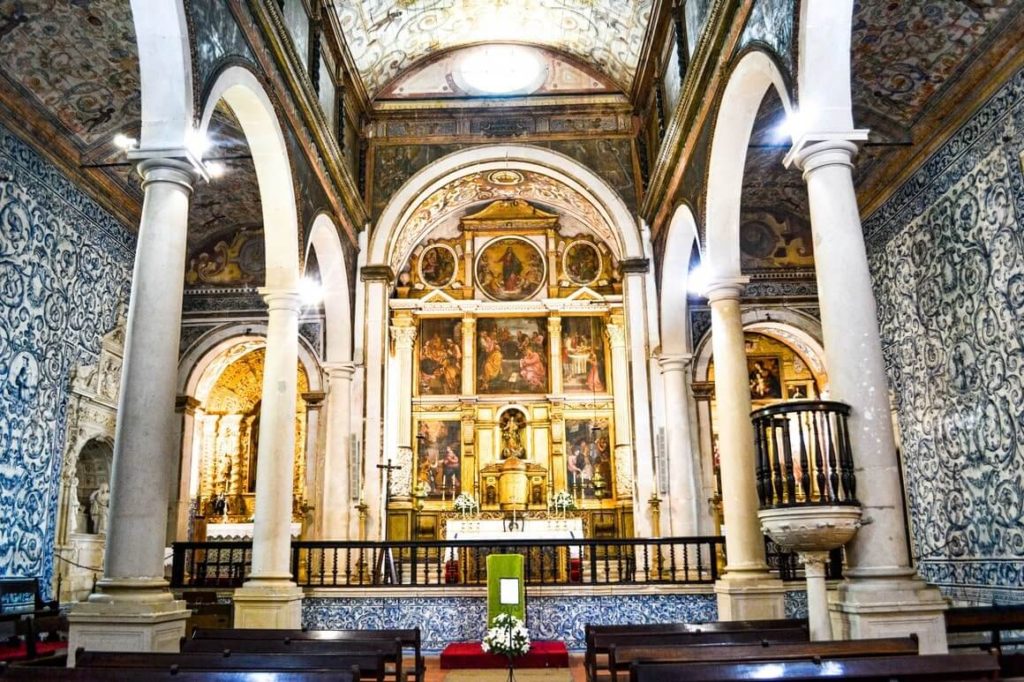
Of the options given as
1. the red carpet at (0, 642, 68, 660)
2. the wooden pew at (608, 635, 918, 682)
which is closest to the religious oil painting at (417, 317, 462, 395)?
the red carpet at (0, 642, 68, 660)

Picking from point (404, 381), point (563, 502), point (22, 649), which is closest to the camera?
point (22, 649)

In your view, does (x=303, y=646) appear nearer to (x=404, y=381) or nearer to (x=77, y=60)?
(x=77, y=60)

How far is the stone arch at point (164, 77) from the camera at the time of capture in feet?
25.0

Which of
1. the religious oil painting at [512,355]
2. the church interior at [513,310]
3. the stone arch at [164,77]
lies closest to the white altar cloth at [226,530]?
the church interior at [513,310]

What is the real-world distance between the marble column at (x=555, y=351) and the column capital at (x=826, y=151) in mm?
12172

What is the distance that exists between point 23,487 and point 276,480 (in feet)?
10.7

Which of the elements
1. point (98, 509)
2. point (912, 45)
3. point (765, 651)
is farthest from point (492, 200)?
point (765, 651)

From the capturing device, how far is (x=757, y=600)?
32.0 ft

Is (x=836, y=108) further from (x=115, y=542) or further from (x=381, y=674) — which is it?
(x=115, y=542)

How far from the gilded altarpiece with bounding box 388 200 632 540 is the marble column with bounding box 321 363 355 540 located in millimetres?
2711

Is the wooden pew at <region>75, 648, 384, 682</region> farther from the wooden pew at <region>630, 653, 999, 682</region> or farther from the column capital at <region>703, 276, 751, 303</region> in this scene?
the column capital at <region>703, 276, 751, 303</region>

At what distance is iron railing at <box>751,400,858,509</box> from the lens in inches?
251

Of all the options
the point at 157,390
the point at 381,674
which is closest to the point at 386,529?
the point at 157,390

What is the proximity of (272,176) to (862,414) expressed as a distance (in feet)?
26.1
